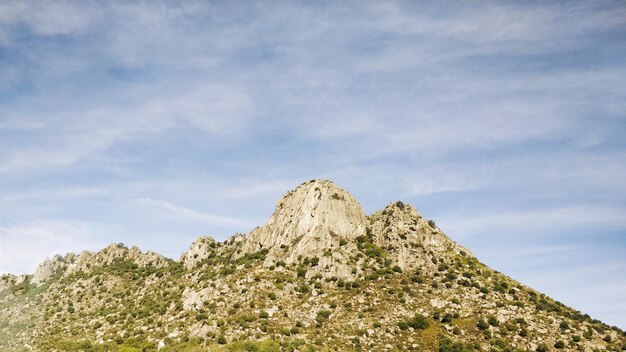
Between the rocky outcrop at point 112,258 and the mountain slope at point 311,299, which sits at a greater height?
the rocky outcrop at point 112,258

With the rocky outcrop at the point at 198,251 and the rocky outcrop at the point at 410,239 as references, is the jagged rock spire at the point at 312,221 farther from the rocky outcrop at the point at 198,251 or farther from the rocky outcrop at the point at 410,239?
the rocky outcrop at the point at 198,251

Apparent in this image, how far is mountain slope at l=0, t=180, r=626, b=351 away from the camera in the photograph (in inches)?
2579

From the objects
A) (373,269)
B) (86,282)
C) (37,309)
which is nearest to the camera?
(373,269)

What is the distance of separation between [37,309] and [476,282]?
103375mm

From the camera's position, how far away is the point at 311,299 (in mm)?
77438

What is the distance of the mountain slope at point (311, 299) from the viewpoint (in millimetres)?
65500

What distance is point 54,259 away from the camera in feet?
427

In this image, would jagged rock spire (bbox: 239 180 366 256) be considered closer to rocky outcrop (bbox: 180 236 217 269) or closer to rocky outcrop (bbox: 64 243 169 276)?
rocky outcrop (bbox: 180 236 217 269)

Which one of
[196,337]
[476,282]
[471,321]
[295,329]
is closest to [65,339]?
[196,337]

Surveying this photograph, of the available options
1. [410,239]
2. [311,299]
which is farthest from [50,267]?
[410,239]

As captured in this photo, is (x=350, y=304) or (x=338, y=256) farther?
(x=338, y=256)

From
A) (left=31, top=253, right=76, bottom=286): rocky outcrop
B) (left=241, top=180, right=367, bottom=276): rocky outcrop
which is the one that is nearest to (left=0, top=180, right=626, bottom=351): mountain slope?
(left=241, top=180, right=367, bottom=276): rocky outcrop

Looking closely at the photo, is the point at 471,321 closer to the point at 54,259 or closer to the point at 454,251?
the point at 454,251

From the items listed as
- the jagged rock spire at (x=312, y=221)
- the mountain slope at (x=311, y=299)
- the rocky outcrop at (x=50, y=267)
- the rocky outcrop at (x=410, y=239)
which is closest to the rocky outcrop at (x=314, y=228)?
the jagged rock spire at (x=312, y=221)
